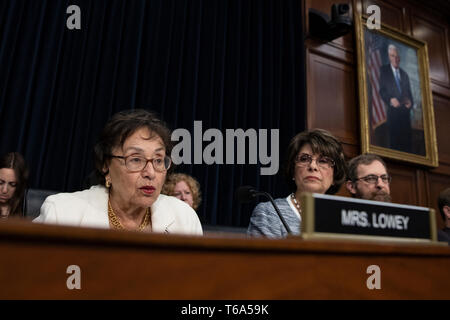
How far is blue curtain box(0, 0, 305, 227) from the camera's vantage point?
2658 mm

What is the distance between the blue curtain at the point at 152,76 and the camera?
2658mm

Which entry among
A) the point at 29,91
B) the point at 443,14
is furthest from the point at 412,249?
the point at 443,14

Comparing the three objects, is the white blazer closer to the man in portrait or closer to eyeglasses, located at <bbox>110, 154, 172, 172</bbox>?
eyeglasses, located at <bbox>110, 154, 172, 172</bbox>

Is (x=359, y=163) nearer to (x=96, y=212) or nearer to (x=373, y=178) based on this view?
(x=373, y=178)

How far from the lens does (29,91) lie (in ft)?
8.64

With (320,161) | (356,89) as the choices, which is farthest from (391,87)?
(320,161)

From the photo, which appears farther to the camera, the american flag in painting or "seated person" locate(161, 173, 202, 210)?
the american flag in painting

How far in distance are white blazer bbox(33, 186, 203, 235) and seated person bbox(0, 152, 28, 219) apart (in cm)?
77

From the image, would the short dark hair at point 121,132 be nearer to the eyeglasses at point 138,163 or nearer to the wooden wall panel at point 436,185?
the eyeglasses at point 138,163

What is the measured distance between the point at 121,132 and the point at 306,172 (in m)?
0.83

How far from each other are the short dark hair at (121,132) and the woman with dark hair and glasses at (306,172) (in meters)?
0.51

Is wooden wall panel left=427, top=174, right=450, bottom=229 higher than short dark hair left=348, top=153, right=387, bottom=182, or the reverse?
wooden wall panel left=427, top=174, right=450, bottom=229

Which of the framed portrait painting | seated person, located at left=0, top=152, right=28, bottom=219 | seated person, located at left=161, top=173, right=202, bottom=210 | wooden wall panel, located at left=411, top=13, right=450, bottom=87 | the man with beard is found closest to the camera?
seated person, located at left=0, top=152, right=28, bottom=219

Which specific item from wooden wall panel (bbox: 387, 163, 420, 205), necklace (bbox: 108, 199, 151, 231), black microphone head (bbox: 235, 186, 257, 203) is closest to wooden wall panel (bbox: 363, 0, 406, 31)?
wooden wall panel (bbox: 387, 163, 420, 205)
